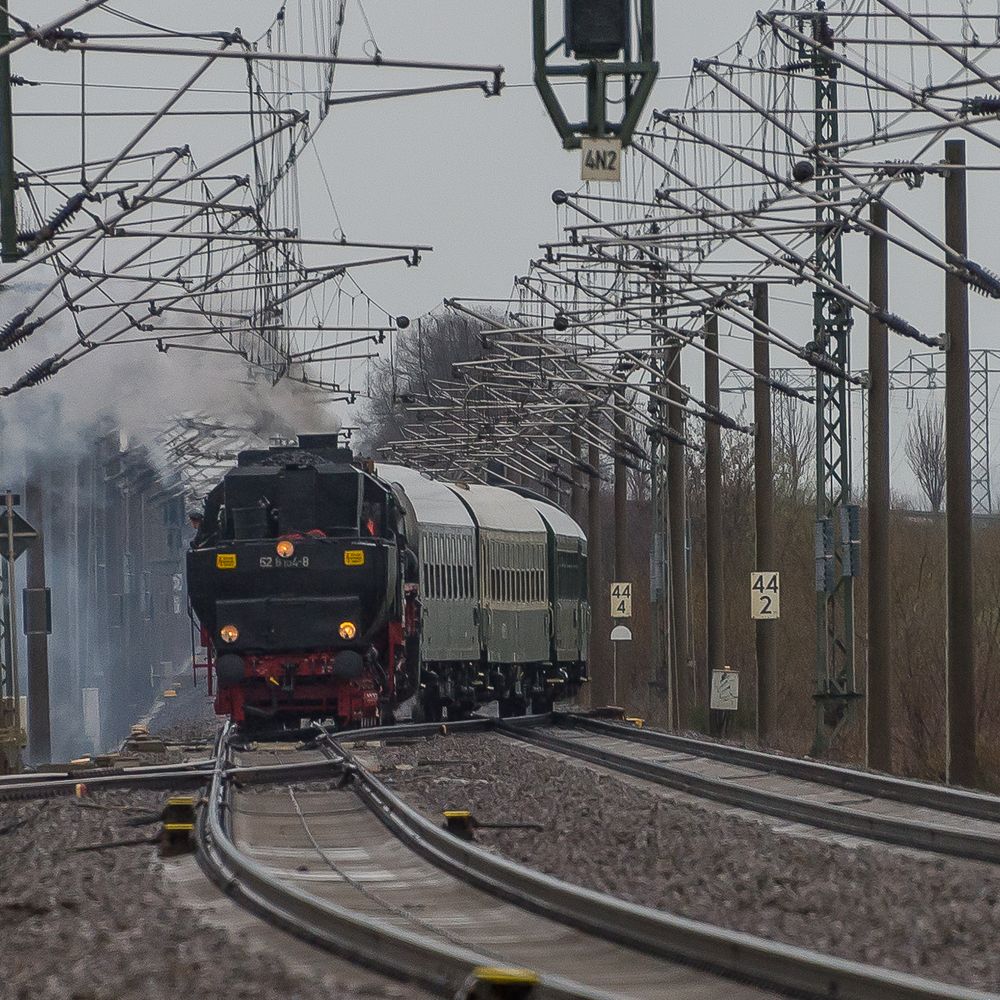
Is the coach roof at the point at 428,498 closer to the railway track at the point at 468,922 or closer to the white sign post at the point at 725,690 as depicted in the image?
the white sign post at the point at 725,690

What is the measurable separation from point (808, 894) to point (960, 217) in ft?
49.9

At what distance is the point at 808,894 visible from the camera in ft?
37.8

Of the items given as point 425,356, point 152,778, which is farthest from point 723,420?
point 425,356

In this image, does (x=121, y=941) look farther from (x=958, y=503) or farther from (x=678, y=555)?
(x=678, y=555)

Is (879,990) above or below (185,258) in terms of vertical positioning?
below

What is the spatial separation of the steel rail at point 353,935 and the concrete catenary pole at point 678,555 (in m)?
26.1

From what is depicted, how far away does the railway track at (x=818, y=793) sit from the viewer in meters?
14.5

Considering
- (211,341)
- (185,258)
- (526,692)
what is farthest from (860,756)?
(211,341)

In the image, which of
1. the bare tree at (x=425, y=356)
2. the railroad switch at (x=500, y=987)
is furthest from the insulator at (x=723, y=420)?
the bare tree at (x=425, y=356)

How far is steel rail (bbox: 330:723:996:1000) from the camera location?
7820 mm

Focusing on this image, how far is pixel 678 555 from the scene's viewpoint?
40.4m

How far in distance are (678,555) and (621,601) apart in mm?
2929

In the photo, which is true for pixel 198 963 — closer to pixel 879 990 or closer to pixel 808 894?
pixel 879 990

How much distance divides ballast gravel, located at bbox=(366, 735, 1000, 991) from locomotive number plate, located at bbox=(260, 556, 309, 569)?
7039mm
